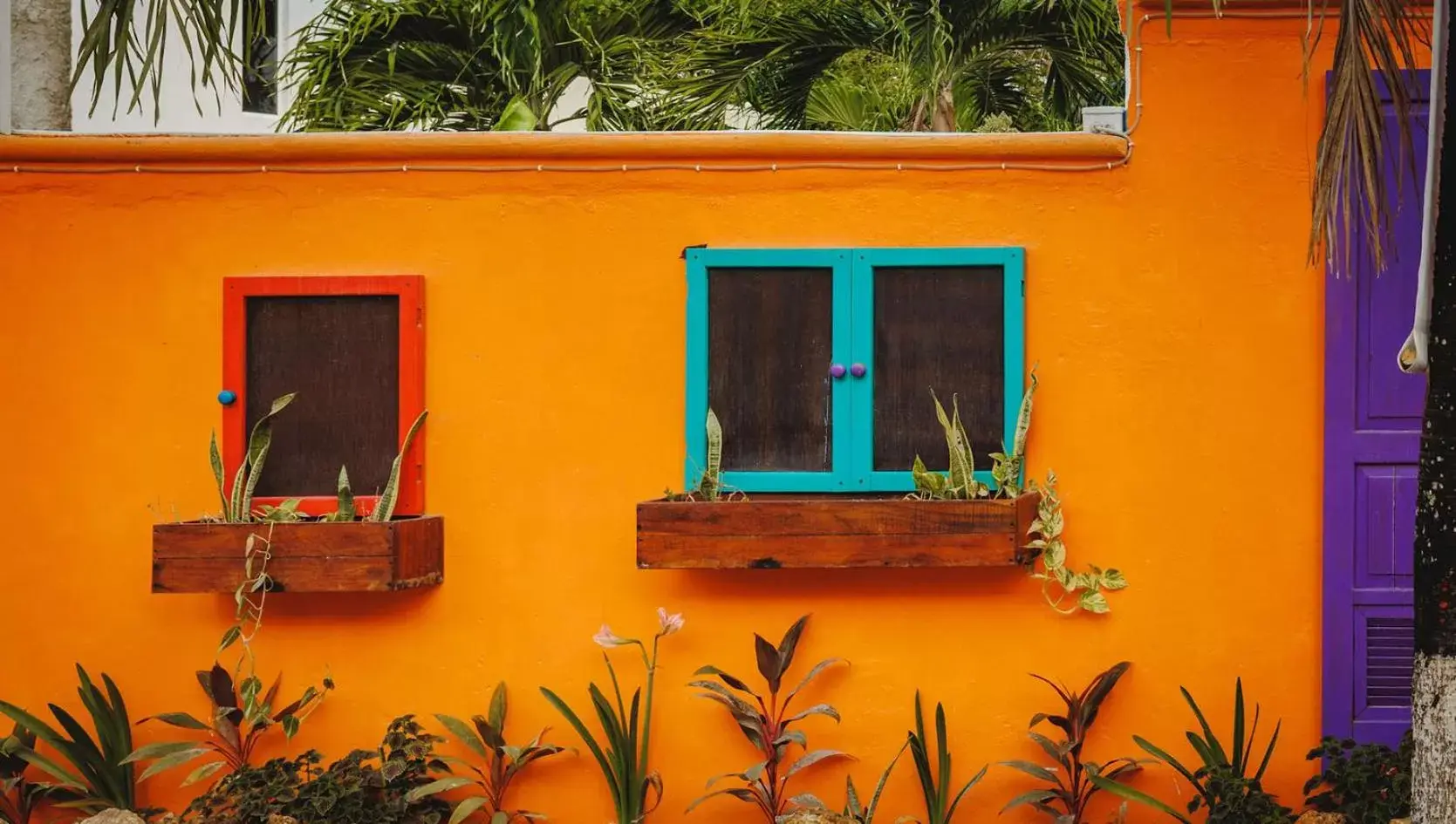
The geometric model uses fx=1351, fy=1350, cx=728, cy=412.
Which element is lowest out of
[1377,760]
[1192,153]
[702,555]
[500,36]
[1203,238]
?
[1377,760]

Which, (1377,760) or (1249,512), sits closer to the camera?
(1377,760)

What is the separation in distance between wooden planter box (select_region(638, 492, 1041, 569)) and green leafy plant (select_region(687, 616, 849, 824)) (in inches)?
12.9

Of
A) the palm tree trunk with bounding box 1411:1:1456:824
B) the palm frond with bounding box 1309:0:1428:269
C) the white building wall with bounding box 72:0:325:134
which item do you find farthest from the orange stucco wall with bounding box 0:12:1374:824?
the white building wall with bounding box 72:0:325:134

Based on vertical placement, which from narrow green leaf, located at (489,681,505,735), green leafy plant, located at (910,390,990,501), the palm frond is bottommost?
narrow green leaf, located at (489,681,505,735)

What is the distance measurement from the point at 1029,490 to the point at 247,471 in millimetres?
2457

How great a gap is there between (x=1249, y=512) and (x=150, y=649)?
3543 millimetres

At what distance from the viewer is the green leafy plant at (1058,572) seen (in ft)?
13.7

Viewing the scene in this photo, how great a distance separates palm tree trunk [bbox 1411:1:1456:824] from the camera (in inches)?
126

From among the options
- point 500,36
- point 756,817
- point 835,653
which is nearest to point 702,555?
point 835,653

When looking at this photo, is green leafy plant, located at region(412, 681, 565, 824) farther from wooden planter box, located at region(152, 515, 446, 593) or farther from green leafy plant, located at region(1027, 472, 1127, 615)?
green leafy plant, located at region(1027, 472, 1127, 615)

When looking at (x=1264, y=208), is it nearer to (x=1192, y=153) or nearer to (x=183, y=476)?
(x=1192, y=153)

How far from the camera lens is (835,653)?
Result: 14.1 ft

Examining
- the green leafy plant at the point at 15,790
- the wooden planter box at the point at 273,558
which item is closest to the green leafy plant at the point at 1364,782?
the wooden planter box at the point at 273,558

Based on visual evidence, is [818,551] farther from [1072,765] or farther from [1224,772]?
[1224,772]
